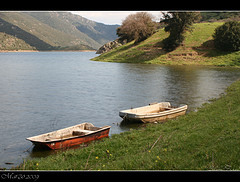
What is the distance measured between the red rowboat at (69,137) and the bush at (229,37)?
62356 millimetres

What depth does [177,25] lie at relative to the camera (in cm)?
7462

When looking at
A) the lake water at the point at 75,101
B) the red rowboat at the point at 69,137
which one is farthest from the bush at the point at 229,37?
the red rowboat at the point at 69,137

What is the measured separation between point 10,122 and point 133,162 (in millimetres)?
14194

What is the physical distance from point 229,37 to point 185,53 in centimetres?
1173

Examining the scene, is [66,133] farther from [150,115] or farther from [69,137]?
[150,115]

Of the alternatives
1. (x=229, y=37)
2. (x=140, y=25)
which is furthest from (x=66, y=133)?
(x=140, y=25)

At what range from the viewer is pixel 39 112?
23984 mm

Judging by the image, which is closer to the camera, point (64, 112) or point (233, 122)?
point (233, 122)

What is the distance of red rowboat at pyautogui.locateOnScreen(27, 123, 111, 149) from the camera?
47.8 feet

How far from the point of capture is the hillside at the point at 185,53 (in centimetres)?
6988

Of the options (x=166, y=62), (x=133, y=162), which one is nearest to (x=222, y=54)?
(x=166, y=62)

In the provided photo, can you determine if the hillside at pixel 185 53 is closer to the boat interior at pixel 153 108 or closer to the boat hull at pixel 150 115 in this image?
the boat interior at pixel 153 108
